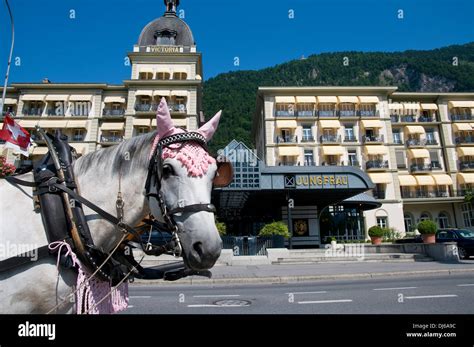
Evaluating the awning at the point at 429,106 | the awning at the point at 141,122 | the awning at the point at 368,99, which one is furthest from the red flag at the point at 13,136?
the awning at the point at 429,106

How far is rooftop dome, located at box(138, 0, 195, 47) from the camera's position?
147ft

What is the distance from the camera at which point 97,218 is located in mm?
2076

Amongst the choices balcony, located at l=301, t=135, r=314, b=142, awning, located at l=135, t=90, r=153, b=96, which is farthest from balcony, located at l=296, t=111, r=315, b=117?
awning, located at l=135, t=90, r=153, b=96

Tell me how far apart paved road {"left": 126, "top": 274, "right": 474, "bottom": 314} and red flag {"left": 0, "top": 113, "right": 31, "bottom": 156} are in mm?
5592

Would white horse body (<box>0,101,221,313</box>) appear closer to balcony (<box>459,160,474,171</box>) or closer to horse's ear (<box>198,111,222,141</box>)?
horse's ear (<box>198,111,222,141</box>)

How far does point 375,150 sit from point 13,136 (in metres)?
41.4

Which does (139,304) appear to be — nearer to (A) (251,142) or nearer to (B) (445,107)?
(B) (445,107)

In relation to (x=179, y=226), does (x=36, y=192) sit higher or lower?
higher

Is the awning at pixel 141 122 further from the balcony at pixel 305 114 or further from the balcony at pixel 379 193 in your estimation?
the balcony at pixel 379 193

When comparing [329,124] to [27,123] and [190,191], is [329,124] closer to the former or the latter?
[27,123]

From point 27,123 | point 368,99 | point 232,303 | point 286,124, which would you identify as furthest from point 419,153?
point 27,123
